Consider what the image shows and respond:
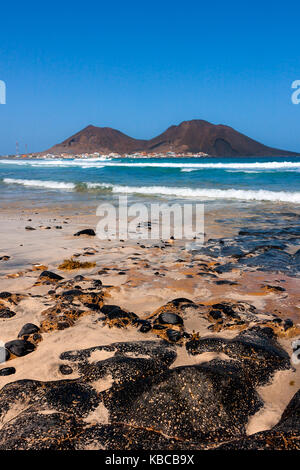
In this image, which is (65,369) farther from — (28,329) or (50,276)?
(50,276)

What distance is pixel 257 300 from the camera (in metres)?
3.25

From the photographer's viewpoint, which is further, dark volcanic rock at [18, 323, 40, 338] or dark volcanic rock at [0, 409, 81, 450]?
dark volcanic rock at [18, 323, 40, 338]

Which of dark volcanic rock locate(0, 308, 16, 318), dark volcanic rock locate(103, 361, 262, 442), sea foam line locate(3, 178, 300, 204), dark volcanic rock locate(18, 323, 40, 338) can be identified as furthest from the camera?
sea foam line locate(3, 178, 300, 204)

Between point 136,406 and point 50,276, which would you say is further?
point 50,276

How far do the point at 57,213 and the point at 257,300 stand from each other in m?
6.94

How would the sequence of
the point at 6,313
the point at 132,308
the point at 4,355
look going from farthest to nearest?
the point at 132,308
the point at 6,313
the point at 4,355

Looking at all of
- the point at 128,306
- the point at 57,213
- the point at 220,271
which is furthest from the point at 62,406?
the point at 57,213

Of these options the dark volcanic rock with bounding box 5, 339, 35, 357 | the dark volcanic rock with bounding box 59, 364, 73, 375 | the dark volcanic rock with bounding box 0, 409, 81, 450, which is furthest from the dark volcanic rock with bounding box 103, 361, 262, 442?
the dark volcanic rock with bounding box 5, 339, 35, 357

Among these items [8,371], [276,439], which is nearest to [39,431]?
[8,371]

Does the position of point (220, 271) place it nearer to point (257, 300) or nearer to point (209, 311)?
point (257, 300)

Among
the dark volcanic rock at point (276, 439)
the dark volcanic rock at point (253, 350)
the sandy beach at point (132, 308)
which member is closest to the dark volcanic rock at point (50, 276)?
the sandy beach at point (132, 308)

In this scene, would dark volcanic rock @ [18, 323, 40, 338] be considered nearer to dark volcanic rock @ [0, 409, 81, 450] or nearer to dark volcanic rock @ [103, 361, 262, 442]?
dark volcanic rock @ [0, 409, 81, 450]

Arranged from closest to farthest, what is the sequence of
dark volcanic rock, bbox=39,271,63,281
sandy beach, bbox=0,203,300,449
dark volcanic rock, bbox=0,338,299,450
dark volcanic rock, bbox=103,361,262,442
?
1. dark volcanic rock, bbox=0,338,299,450
2. dark volcanic rock, bbox=103,361,262,442
3. sandy beach, bbox=0,203,300,449
4. dark volcanic rock, bbox=39,271,63,281

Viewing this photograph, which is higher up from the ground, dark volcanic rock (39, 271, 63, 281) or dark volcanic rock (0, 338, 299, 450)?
dark volcanic rock (39, 271, 63, 281)
